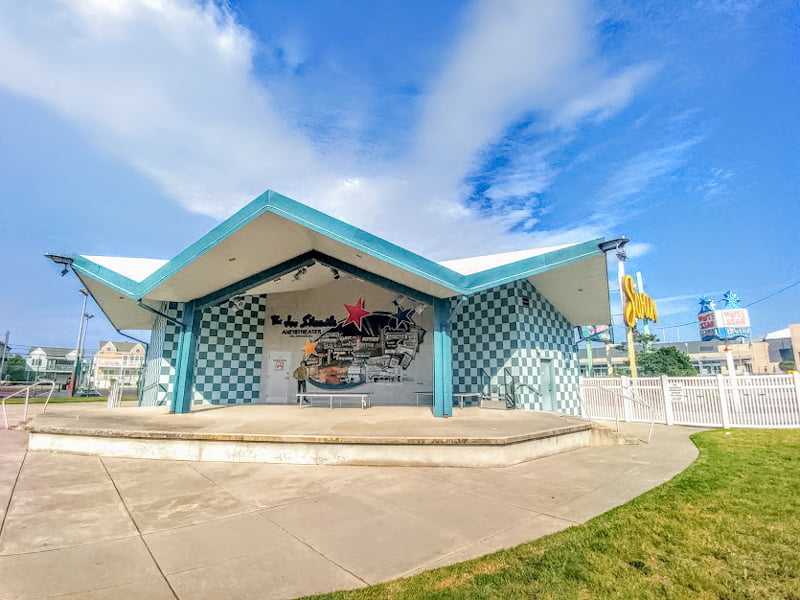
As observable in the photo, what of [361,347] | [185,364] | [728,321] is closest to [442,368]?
[361,347]

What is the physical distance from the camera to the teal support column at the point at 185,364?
31.9 ft

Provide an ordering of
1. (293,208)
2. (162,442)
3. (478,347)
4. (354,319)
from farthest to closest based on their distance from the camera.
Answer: (354,319)
(478,347)
(293,208)
(162,442)

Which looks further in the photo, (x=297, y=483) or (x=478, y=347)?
(x=478, y=347)

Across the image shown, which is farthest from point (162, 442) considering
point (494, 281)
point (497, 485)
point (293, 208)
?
point (494, 281)

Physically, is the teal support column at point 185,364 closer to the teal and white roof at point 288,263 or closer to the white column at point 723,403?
the teal and white roof at point 288,263

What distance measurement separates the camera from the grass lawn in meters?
2.52

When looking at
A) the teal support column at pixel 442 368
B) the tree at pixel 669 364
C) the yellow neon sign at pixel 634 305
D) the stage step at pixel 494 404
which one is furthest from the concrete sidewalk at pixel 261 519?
the tree at pixel 669 364

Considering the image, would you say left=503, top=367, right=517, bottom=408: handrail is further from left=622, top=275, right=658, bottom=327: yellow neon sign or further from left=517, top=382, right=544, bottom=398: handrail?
left=622, top=275, right=658, bottom=327: yellow neon sign

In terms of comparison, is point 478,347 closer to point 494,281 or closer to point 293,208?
point 494,281

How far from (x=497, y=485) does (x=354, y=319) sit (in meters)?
9.40

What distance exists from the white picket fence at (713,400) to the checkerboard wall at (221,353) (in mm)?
11444

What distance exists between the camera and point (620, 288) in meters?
19.3

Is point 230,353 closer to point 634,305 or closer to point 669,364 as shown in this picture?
point 634,305

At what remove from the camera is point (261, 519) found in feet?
13.0
